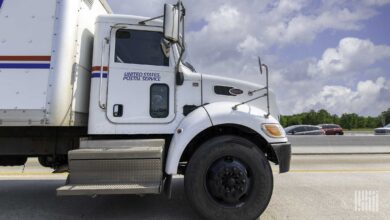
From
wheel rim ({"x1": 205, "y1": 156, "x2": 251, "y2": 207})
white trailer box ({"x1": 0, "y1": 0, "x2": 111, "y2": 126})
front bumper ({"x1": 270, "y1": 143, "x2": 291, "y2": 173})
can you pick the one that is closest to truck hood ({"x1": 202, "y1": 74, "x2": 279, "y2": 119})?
front bumper ({"x1": 270, "y1": 143, "x2": 291, "y2": 173})

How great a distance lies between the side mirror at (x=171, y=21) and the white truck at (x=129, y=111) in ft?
0.04

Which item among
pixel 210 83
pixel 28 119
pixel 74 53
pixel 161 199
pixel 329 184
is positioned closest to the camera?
pixel 28 119

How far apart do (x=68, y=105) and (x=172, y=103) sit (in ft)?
4.40

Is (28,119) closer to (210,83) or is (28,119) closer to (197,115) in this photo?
(197,115)

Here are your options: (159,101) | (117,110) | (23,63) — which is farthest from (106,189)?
(23,63)

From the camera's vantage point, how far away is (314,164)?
10500mm

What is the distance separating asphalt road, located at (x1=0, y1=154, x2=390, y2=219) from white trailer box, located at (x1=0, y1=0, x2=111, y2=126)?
4.68 feet

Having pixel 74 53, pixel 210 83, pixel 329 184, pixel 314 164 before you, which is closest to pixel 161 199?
pixel 210 83

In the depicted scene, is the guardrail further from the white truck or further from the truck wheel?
the truck wheel

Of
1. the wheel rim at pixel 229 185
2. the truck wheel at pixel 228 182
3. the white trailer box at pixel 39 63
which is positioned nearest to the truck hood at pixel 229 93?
the truck wheel at pixel 228 182

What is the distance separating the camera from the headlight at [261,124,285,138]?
4.73 meters

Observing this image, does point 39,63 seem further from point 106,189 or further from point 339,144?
point 339,144

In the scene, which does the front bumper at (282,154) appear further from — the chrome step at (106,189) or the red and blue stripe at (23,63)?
the red and blue stripe at (23,63)

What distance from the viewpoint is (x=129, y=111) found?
191 inches
